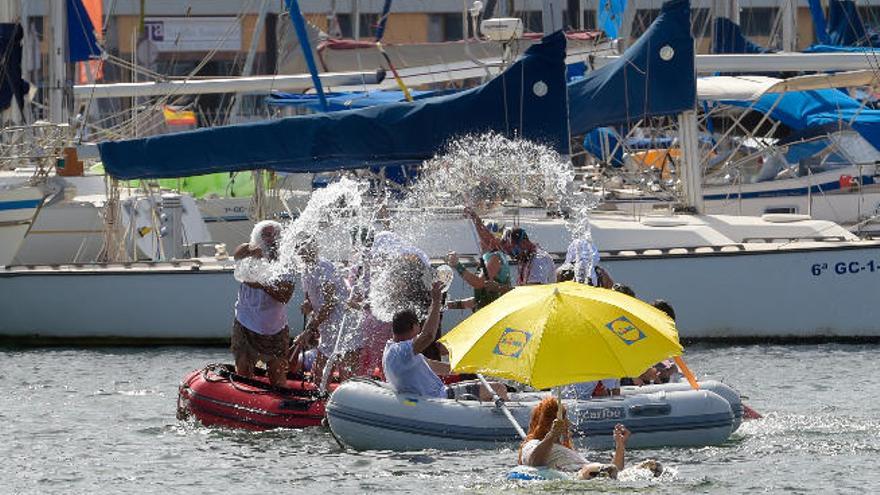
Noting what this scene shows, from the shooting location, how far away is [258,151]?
25.2m

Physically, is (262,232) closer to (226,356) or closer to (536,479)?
(536,479)

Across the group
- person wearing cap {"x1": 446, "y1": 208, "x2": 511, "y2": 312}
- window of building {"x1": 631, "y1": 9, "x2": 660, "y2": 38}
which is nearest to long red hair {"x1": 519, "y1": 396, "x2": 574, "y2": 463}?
person wearing cap {"x1": 446, "y1": 208, "x2": 511, "y2": 312}

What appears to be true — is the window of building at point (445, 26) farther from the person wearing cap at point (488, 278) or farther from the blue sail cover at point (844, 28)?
the person wearing cap at point (488, 278)

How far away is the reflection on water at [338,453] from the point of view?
15742mm

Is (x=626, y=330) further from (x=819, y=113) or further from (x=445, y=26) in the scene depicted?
(x=445, y=26)

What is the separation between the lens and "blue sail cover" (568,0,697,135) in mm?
26188

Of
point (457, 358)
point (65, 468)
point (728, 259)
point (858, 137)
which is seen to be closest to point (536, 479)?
point (457, 358)

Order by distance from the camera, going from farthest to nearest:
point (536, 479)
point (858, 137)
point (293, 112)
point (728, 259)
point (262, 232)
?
point (293, 112) → point (858, 137) → point (728, 259) → point (262, 232) → point (536, 479)

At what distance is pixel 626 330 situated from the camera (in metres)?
15.3

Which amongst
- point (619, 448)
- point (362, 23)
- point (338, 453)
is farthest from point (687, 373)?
point (362, 23)

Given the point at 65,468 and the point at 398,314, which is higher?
the point at 398,314

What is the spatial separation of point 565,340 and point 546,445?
842 millimetres

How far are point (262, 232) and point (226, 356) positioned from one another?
22.1 feet

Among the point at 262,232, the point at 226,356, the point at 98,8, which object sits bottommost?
the point at 226,356
